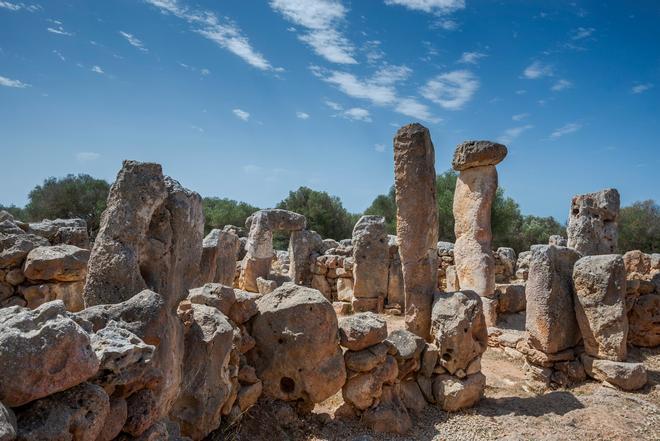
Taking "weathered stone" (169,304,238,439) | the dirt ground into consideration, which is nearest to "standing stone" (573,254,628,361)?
the dirt ground

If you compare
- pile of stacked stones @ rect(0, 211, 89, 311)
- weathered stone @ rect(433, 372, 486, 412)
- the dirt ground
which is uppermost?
pile of stacked stones @ rect(0, 211, 89, 311)

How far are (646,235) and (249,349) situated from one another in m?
25.6

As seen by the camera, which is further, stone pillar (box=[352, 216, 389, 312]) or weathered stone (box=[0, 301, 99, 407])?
stone pillar (box=[352, 216, 389, 312])

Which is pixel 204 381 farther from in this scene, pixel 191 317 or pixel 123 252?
pixel 123 252

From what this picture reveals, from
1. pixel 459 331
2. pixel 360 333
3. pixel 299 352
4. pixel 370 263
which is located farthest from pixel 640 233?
pixel 299 352

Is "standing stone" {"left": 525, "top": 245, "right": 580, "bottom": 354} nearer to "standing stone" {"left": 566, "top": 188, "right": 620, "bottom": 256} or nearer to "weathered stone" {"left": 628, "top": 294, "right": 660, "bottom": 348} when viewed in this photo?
"weathered stone" {"left": 628, "top": 294, "right": 660, "bottom": 348}

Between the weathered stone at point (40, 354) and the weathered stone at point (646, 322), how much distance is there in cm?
812

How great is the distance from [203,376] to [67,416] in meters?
1.65

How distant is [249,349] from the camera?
4457 millimetres

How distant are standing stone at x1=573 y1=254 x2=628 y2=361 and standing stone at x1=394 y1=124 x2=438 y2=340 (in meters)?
2.08

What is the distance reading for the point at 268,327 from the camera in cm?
451

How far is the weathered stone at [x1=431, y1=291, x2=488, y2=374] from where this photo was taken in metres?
5.31

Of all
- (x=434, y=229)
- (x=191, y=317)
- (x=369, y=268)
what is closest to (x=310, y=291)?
(x=191, y=317)

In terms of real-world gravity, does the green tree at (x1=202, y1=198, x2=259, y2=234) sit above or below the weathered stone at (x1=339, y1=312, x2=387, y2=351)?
above
